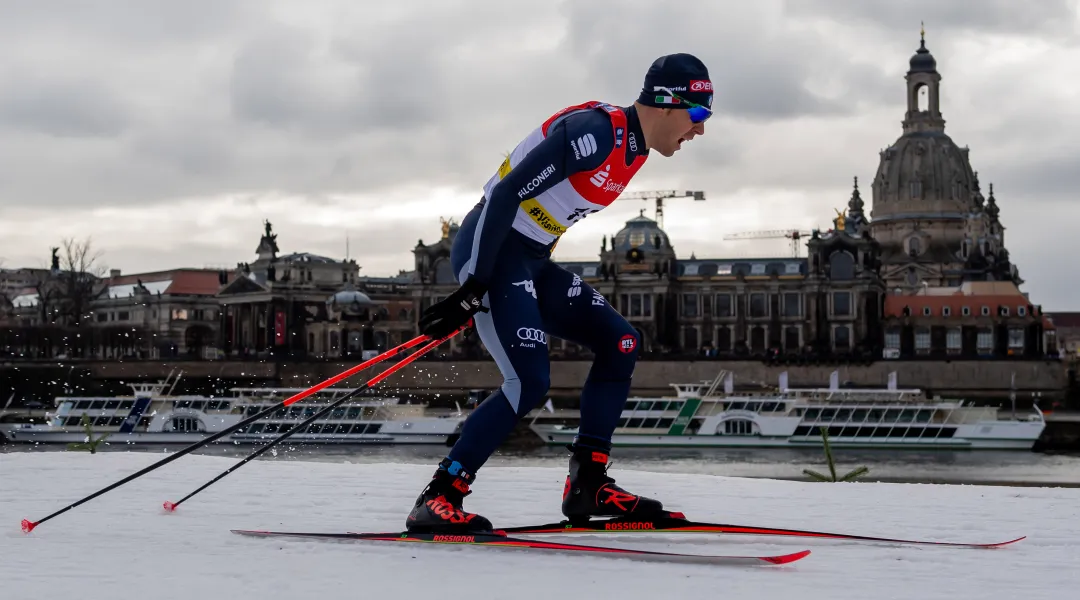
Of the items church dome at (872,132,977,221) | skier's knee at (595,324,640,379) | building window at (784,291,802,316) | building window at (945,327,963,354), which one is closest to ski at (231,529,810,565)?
skier's knee at (595,324,640,379)

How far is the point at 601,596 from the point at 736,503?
8.61 feet

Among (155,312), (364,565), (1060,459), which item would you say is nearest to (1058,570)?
(364,565)

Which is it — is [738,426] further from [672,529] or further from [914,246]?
[914,246]

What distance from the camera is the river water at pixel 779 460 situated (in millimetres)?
38594

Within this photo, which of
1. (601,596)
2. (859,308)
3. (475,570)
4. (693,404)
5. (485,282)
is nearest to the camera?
(601,596)

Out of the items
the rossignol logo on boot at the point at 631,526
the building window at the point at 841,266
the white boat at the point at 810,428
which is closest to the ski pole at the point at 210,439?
the rossignol logo on boot at the point at 631,526

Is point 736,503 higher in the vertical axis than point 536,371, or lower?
lower

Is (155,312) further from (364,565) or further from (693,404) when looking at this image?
(364,565)

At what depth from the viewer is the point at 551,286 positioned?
537 centimetres

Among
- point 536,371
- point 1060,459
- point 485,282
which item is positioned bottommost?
point 1060,459

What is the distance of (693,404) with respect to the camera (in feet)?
169

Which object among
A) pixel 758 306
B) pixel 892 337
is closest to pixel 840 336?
pixel 892 337

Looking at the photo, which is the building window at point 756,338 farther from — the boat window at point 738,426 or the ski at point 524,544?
the ski at point 524,544

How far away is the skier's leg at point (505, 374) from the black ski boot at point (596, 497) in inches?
14.0
